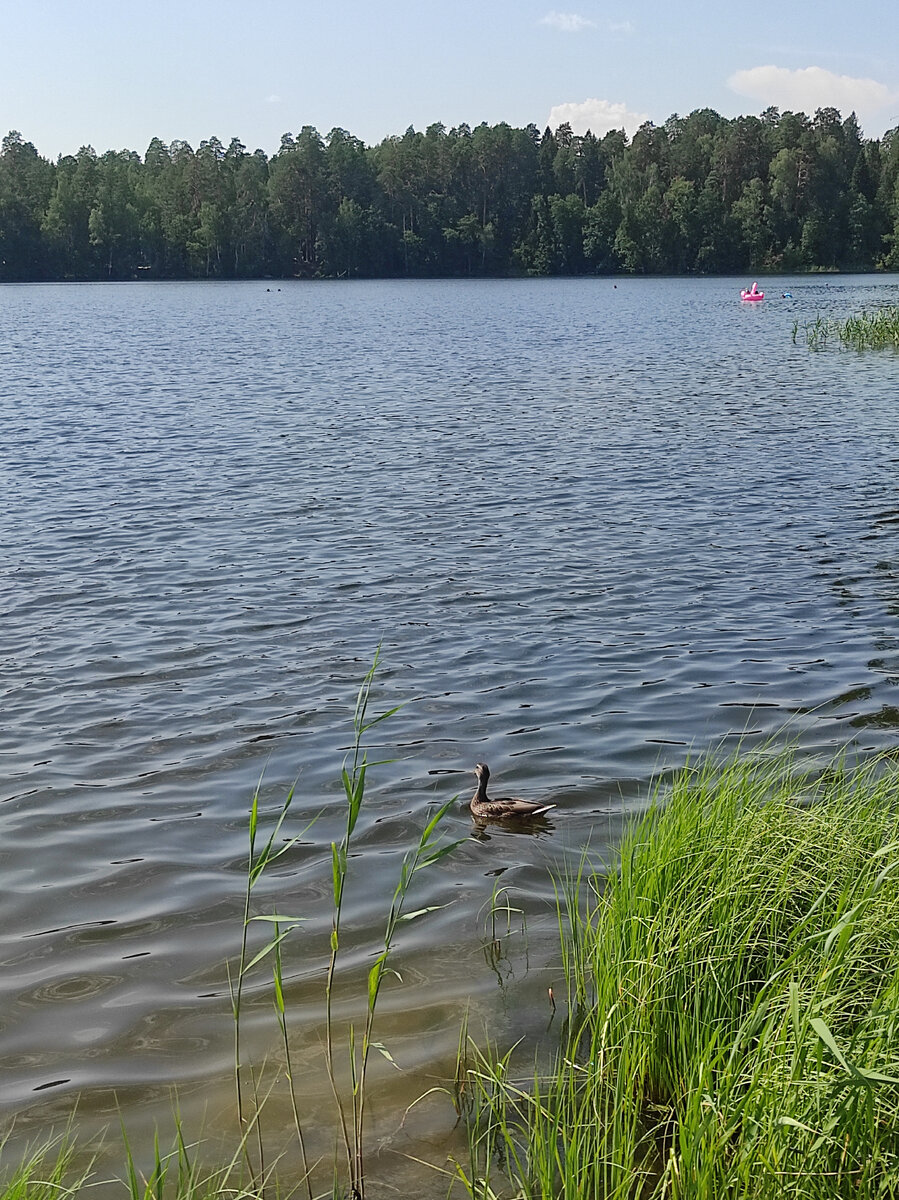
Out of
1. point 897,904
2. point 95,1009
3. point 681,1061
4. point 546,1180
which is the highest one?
point 897,904

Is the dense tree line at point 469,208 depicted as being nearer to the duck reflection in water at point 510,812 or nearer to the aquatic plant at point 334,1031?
the duck reflection in water at point 510,812

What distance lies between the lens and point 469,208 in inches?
5349

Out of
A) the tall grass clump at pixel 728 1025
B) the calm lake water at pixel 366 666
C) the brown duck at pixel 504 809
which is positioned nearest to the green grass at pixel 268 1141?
the calm lake water at pixel 366 666

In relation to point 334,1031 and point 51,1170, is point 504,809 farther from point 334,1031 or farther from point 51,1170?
point 51,1170

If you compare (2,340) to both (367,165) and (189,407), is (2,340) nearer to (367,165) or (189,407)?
(189,407)

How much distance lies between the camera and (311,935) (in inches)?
235

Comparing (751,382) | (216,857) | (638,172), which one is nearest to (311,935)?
(216,857)

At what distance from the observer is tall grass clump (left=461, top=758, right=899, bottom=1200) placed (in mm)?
3088

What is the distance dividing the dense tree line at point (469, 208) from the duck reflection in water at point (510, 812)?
4591 inches

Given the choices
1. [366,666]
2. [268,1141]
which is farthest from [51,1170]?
[366,666]

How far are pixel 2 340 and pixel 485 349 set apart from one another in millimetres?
19172

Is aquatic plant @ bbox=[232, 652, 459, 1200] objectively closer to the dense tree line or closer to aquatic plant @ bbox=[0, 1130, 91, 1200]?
aquatic plant @ bbox=[0, 1130, 91, 1200]

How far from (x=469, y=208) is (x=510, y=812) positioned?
137 m

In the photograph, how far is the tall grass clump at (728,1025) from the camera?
10.1 feet
